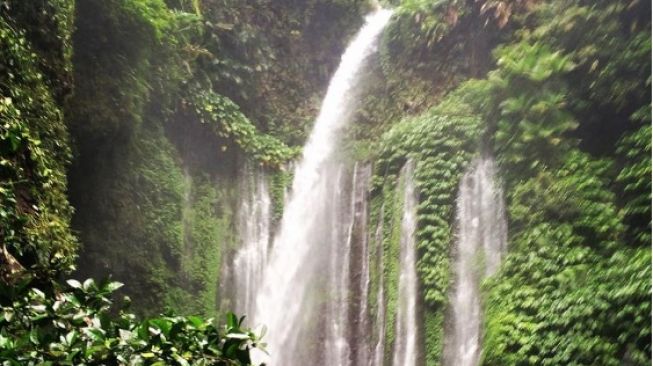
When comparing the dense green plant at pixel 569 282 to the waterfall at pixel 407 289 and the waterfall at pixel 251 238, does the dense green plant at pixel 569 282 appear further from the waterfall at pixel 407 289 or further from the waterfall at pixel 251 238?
the waterfall at pixel 251 238

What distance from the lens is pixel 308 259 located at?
7.19 metres

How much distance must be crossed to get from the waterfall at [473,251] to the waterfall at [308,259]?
1.56 meters

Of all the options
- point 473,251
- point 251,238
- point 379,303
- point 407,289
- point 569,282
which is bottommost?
point 379,303

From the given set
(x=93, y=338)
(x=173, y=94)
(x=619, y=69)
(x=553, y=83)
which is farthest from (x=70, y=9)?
(x=619, y=69)

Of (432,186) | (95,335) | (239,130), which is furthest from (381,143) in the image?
(95,335)

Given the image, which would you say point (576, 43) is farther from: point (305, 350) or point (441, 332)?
point (305, 350)

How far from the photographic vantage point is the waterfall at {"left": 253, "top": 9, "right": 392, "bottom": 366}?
6586 mm

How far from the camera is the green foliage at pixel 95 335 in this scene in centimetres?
189

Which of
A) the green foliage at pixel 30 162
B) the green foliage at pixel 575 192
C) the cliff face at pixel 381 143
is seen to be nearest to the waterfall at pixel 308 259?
the cliff face at pixel 381 143

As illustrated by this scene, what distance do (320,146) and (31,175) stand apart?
532 cm

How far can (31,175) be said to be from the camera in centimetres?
358

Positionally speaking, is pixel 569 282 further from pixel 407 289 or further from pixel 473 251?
pixel 407 289

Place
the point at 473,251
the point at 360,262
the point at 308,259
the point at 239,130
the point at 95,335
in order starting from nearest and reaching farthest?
1. the point at 95,335
2. the point at 473,251
3. the point at 360,262
4. the point at 308,259
5. the point at 239,130

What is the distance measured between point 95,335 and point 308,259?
523cm
